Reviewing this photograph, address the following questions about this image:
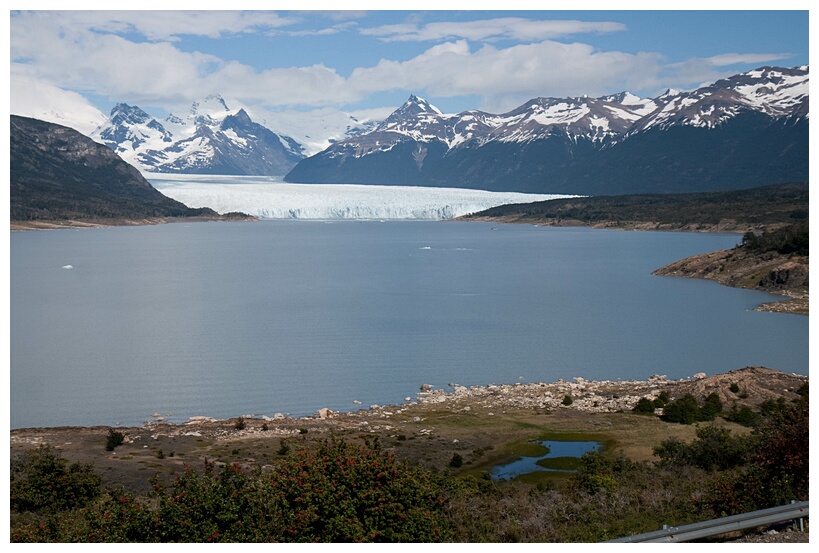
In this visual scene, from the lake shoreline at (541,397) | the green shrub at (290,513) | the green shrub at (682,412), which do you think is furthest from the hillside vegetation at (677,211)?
the green shrub at (290,513)

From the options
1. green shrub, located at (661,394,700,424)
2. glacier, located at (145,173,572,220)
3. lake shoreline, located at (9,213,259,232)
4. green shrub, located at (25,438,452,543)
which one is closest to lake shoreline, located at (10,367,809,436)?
green shrub, located at (661,394,700,424)

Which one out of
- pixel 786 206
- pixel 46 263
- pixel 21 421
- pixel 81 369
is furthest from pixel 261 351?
pixel 786 206

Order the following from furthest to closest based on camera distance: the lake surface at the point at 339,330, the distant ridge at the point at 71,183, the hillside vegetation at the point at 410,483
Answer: the distant ridge at the point at 71,183, the lake surface at the point at 339,330, the hillside vegetation at the point at 410,483

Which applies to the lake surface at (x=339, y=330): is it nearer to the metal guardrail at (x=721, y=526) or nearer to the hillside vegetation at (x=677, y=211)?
the metal guardrail at (x=721, y=526)

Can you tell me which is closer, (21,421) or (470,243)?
(21,421)

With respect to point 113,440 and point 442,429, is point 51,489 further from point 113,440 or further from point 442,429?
point 442,429
